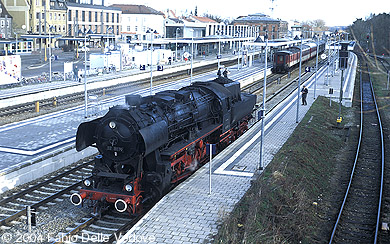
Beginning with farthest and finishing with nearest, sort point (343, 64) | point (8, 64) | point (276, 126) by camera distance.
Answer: point (8, 64) → point (343, 64) → point (276, 126)

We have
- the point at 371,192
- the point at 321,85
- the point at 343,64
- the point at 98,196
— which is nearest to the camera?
the point at 98,196

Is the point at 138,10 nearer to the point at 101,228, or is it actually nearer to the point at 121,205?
the point at 121,205

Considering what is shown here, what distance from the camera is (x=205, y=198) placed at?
14.0 metres

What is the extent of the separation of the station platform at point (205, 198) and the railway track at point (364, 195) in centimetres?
340

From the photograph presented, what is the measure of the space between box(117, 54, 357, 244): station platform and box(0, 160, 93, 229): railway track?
359cm

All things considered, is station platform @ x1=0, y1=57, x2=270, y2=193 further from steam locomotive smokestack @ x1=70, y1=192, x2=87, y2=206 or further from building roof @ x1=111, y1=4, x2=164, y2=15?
building roof @ x1=111, y1=4, x2=164, y2=15

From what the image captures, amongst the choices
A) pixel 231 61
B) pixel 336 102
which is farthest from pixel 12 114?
pixel 231 61

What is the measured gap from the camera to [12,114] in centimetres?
2731

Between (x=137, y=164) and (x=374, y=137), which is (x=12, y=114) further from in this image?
(x=374, y=137)

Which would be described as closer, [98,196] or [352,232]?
[98,196]

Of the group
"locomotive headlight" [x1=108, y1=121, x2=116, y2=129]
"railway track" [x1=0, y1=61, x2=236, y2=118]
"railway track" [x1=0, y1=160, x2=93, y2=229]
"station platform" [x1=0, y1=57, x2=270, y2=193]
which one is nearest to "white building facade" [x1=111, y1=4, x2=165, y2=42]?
"railway track" [x1=0, y1=61, x2=236, y2=118]

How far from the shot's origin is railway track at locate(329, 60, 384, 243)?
43.6 ft

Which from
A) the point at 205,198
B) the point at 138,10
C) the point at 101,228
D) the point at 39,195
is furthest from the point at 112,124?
the point at 138,10

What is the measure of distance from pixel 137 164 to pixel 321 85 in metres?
36.1
